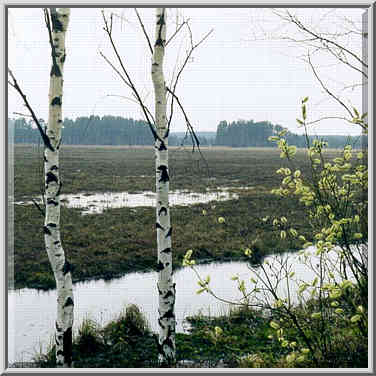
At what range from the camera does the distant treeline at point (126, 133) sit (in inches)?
148

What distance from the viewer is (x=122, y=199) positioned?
1277 cm

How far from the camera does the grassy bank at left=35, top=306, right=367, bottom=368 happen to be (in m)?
3.38

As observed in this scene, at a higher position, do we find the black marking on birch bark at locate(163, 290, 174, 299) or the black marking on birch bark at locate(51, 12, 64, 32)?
the black marking on birch bark at locate(51, 12, 64, 32)

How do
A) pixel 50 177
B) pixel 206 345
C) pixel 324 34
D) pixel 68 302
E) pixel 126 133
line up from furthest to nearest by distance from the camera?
1. pixel 126 133
2. pixel 206 345
3. pixel 324 34
4. pixel 68 302
5. pixel 50 177

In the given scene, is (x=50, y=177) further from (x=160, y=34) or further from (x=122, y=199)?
(x=122, y=199)

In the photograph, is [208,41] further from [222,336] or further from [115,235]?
[115,235]

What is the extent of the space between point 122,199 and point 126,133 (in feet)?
7.85

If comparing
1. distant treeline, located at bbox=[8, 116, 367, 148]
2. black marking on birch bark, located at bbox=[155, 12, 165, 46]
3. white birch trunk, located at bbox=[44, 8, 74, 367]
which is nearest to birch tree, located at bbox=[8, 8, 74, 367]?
white birch trunk, located at bbox=[44, 8, 74, 367]

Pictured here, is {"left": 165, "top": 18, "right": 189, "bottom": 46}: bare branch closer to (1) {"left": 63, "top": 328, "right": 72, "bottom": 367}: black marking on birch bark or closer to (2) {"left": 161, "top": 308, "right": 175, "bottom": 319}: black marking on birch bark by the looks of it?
(2) {"left": 161, "top": 308, "right": 175, "bottom": 319}: black marking on birch bark

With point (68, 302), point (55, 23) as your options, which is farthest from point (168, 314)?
→ point (55, 23)

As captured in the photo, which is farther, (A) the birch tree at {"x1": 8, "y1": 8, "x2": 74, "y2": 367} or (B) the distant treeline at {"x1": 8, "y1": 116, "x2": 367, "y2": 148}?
(B) the distant treeline at {"x1": 8, "y1": 116, "x2": 367, "y2": 148}

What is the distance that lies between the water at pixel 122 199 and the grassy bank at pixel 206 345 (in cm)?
642

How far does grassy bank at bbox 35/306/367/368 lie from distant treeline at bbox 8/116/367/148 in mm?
1679

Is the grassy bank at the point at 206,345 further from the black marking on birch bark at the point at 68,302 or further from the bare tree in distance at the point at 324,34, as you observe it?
the bare tree in distance at the point at 324,34
